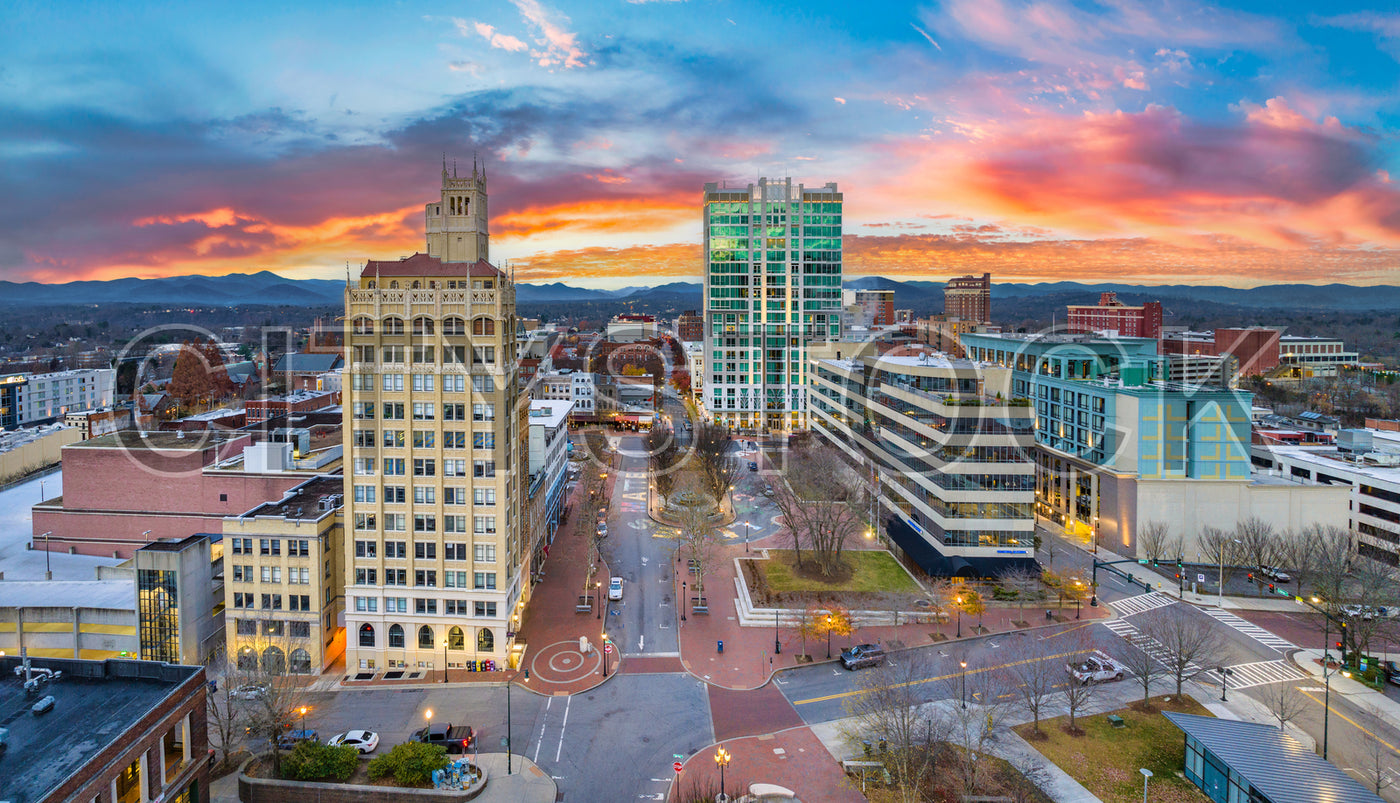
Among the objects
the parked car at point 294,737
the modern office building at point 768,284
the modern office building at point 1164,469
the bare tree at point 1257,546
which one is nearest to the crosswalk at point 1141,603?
the bare tree at point 1257,546

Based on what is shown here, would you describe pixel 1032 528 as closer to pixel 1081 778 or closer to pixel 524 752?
pixel 1081 778

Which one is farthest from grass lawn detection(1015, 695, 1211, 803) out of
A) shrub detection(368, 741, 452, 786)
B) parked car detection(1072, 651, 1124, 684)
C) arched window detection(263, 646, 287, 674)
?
arched window detection(263, 646, 287, 674)

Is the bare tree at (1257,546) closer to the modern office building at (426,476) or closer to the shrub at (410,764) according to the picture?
the modern office building at (426,476)

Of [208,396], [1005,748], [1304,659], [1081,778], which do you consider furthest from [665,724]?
[208,396]

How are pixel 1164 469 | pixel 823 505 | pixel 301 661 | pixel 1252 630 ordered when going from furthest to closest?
pixel 823 505, pixel 1164 469, pixel 1252 630, pixel 301 661

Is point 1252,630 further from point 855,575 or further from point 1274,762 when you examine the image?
point 855,575

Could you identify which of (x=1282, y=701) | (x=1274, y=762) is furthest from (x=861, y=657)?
(x=1282, y=701)

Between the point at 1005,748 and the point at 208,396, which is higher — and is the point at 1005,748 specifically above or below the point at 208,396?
below
